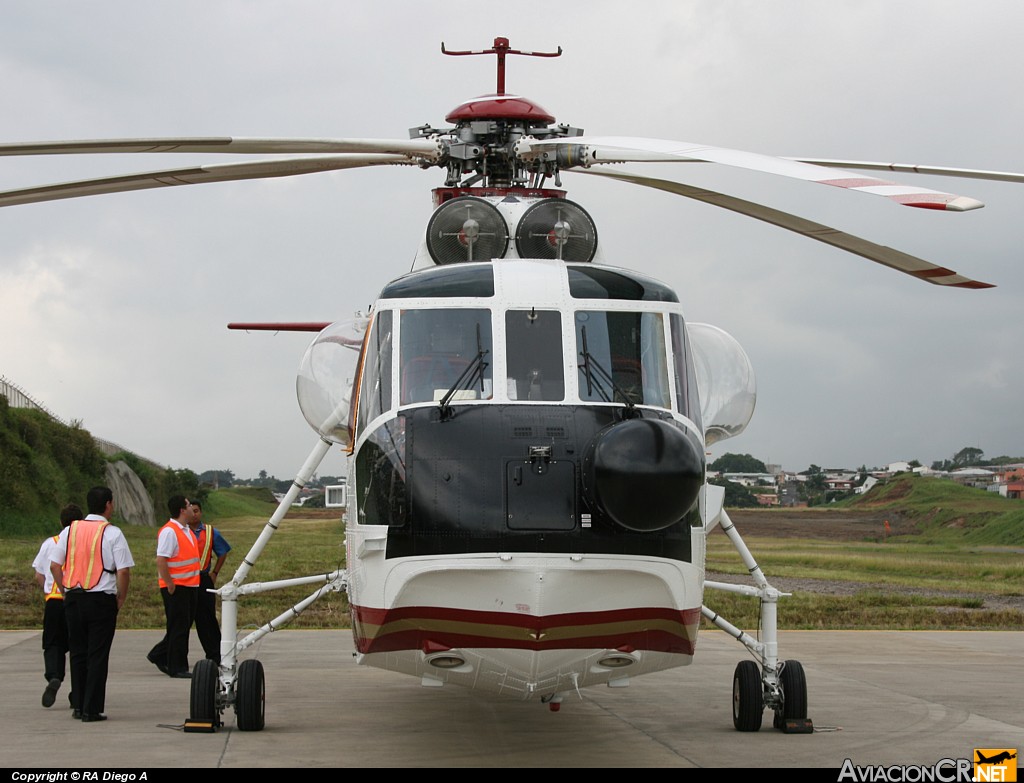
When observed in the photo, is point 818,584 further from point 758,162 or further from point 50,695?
point 758,162

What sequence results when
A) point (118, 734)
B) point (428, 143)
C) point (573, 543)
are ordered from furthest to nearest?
1. point (428, 143)
2. point (118, 734)
3. point (573, 543)

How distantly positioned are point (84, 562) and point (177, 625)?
9.07 ft

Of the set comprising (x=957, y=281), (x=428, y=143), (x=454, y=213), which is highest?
→ (x=428, y=143)

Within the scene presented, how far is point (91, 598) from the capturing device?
9.30 metres

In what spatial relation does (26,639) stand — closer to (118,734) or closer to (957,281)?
(118,734)

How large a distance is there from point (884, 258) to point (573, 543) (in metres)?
3.02

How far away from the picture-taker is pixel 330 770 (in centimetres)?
764

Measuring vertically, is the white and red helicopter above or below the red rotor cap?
below

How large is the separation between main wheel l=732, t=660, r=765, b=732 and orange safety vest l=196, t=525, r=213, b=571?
5465mm

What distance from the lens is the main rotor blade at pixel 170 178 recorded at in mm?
8352

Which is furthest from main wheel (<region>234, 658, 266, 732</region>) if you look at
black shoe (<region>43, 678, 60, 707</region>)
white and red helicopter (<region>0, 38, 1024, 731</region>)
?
black shoe (<region>43, 678, 60, 707</region>)

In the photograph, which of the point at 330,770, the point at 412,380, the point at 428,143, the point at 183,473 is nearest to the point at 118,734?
the point at 330,770

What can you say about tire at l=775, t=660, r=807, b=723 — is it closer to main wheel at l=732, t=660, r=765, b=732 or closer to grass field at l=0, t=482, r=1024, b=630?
main wheel at l=732, t=660, r=765, b=732

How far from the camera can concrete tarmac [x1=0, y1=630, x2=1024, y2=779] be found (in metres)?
8.13
